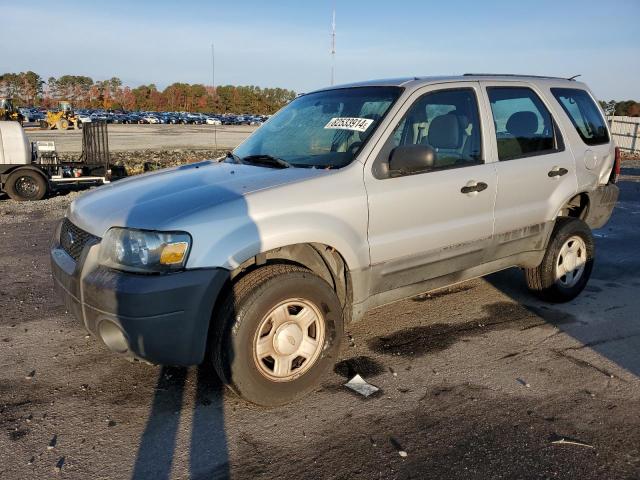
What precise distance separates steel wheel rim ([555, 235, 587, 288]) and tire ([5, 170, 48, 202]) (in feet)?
36.1

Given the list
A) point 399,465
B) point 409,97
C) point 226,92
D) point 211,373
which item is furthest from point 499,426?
point 226,92

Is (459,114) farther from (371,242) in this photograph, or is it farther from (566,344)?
(566,344)

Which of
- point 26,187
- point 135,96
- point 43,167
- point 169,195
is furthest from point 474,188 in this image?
point 135,96

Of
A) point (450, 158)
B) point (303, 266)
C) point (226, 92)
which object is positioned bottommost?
point (303, 266)

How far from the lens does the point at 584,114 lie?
5.12 metres

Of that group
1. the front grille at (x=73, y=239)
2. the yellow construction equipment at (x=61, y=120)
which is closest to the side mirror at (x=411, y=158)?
the front grille at (x=73, y=239)

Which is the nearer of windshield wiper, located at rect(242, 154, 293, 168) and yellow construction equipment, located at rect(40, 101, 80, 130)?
windshield wiper, located at rect(242, 154, 293, 168)

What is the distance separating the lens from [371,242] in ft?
11.5

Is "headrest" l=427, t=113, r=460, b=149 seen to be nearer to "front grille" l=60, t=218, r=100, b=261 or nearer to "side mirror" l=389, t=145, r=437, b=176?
"side mirror" l=389, t=145, r=437, b=176

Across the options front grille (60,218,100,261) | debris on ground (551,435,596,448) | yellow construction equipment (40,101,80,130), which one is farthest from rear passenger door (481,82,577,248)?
yellow construction equipment (40,101,80,130)

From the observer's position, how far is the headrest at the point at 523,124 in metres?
4.40

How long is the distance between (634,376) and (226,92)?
5213 inches

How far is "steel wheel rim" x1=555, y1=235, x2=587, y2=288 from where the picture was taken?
4922mm

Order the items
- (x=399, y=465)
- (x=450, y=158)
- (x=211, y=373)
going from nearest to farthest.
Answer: (x=399, y=465)
(x=211, y=373)
(x=450, y=158)
